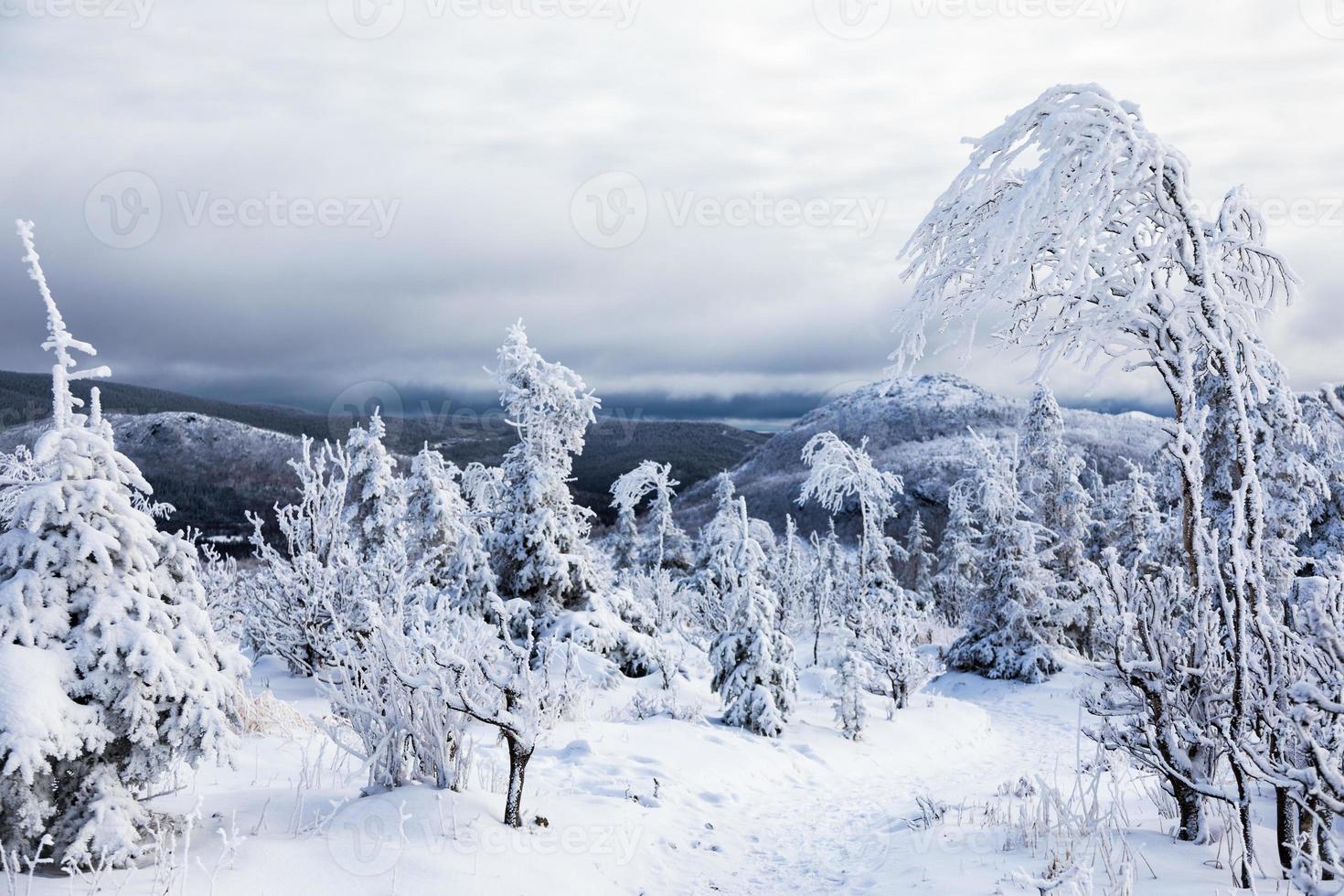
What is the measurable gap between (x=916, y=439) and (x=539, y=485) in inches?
4691

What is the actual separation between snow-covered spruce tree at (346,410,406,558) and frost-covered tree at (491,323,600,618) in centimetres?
973

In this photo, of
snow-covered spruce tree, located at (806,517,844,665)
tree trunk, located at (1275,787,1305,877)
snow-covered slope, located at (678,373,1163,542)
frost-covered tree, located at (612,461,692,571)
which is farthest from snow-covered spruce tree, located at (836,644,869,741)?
snow-covered slope, located at (678,373,1163,542)

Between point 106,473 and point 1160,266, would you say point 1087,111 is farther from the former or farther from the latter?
point 106,473

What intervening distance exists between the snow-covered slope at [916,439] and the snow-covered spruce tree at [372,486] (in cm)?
5022

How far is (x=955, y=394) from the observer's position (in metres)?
147

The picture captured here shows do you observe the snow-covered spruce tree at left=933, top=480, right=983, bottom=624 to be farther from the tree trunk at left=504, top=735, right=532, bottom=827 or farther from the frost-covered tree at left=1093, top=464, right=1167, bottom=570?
the tree trunk at left=504, top=735, right=532, bottom=827

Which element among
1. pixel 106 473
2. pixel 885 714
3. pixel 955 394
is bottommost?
pixel 885 714

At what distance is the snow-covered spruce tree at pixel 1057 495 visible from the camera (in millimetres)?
26250

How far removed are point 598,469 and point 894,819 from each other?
130m

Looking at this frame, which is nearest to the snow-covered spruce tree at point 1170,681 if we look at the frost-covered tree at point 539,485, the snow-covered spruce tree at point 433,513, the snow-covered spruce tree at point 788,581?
the frost-covered tree at point 539,485

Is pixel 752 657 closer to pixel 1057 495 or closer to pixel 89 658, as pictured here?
pixel 89 658

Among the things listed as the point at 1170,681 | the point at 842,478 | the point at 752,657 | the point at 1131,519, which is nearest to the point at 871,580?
the point at 842,478

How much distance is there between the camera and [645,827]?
7156 mm

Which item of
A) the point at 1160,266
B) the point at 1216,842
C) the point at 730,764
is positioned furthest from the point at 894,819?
the point at 1160,266
